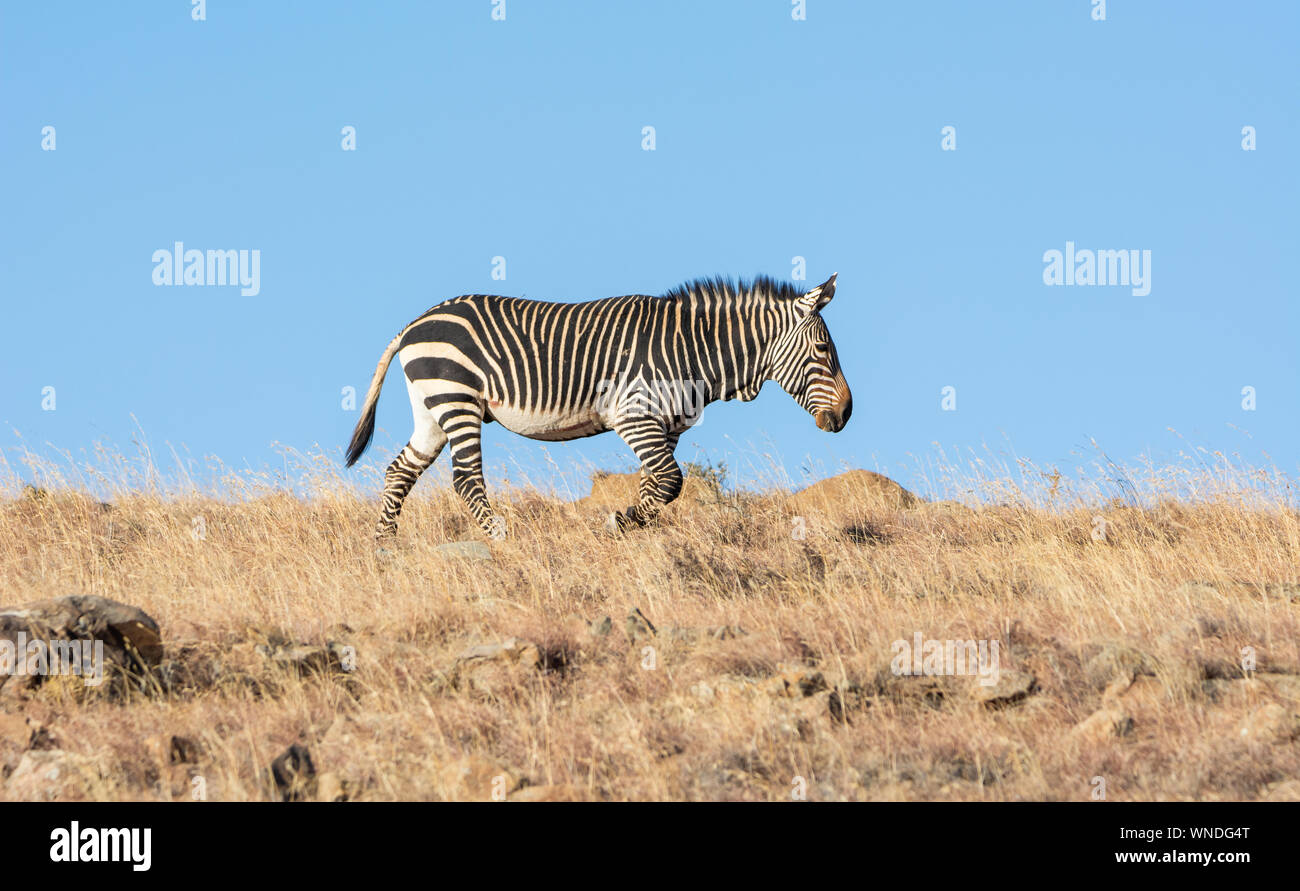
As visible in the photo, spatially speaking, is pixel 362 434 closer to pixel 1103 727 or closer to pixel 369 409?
pixel 369 409

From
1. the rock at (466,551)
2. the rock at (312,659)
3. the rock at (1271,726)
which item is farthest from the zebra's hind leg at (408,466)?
the rock at (1271,726)

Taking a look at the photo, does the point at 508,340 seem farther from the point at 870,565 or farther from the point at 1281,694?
the point at 1281,694

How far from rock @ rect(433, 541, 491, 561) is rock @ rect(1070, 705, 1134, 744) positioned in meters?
5.60

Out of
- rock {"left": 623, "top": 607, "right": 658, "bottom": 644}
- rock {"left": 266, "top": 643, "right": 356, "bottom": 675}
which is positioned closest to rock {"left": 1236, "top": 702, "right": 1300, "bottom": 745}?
rock {"left": 623, "top": 607, "right": 658, "bottom": 644}

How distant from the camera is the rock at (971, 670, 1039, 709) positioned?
6945 mm

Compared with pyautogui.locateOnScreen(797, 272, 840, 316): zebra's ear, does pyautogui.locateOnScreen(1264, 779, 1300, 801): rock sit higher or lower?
lower

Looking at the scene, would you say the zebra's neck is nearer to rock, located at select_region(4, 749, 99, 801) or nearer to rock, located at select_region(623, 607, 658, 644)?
rock, located at select_region(623, 607, 658, 644)

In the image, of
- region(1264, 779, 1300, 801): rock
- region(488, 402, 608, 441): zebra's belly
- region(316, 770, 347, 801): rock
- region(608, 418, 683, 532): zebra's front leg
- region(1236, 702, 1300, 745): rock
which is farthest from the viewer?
region(488, 402, 608, 441): zebra's belly

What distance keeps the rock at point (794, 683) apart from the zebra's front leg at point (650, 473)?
16.6 ft

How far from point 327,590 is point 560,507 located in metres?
4.81

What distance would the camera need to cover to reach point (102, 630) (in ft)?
24.4

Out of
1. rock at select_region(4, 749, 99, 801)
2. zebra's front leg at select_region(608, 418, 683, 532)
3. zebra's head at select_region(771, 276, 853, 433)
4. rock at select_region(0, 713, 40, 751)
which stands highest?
zebra's head at select_region(771, 276, 853, 433)

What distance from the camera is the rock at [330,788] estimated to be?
591cm

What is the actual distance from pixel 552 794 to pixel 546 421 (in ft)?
24.2
